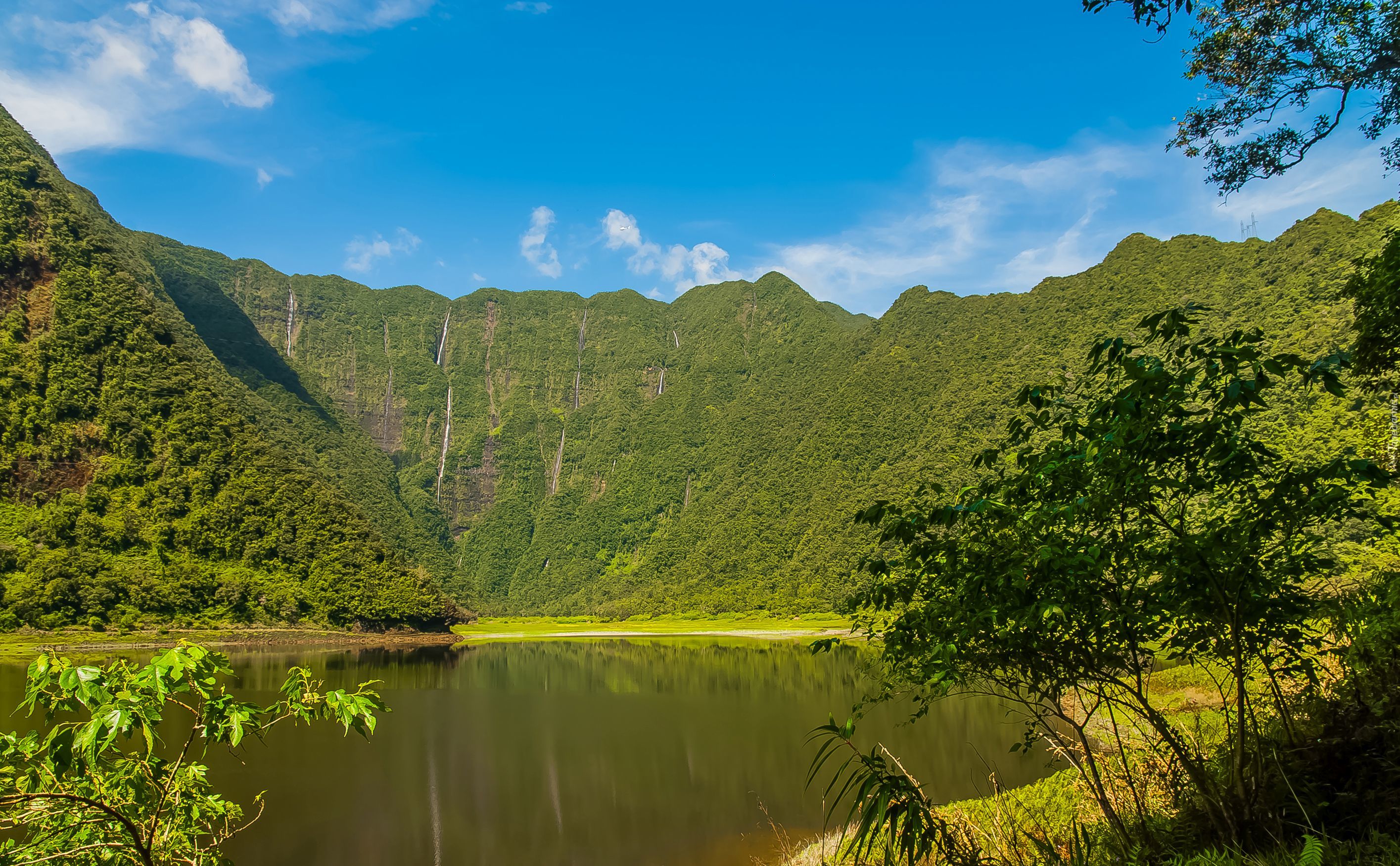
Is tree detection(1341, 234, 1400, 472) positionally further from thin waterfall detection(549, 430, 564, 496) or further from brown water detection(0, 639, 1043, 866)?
thin waterfall detection(549, 430, 564, 496)

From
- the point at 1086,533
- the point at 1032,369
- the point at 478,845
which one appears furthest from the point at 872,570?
the point at 1032,369

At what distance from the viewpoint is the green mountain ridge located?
84.4 meters

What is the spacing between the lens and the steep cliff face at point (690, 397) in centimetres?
9538

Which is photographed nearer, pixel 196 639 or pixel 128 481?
pixel 196 639

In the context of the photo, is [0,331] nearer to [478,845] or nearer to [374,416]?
[478,845]

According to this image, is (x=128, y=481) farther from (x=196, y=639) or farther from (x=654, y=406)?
(x=654, y=406)

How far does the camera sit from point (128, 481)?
64000 millimetres

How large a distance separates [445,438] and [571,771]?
169623 millimetres

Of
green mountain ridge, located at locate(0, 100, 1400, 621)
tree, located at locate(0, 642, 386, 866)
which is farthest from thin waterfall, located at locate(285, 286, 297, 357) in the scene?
tree, located at locate(0, 642, 386, 866)

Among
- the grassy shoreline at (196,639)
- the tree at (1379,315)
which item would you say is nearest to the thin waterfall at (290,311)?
the grassy shoreline at (196,639)

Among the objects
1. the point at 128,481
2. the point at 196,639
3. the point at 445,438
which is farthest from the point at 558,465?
the point at 196,639

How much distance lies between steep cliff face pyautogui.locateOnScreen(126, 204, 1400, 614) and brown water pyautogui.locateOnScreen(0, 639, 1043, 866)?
155ft

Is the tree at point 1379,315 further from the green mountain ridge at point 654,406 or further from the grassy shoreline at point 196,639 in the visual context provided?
the grassy shoreline at point 196,639

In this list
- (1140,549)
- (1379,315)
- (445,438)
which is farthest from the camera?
(445,438)
